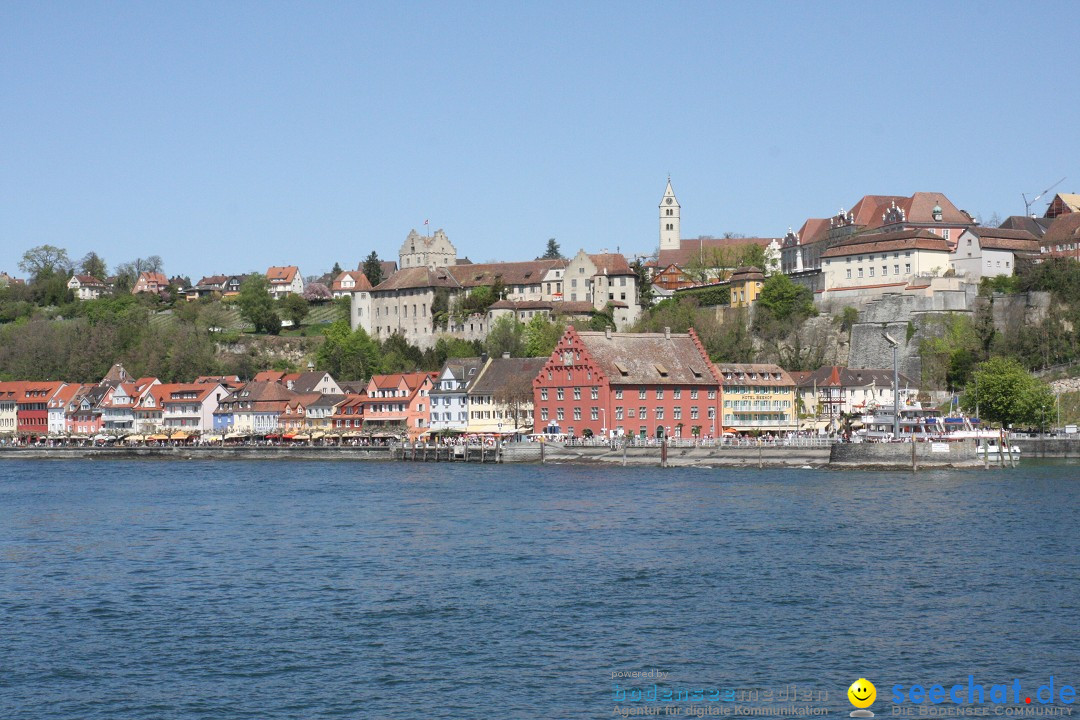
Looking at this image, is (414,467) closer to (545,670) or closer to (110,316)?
(545,670)

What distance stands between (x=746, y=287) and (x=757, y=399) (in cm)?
2283

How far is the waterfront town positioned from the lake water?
1050 inches

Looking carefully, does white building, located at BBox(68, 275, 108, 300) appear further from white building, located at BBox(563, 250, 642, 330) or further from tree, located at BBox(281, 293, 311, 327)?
white building, located at BBox(563, 250, 642, 330)

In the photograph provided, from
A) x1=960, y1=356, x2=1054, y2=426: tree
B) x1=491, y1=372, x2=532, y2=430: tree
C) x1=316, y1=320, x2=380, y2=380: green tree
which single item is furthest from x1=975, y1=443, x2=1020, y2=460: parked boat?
x1=316, y1=320, x2=380, y2=380: green tree

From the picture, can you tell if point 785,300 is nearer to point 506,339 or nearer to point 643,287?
point 506,339

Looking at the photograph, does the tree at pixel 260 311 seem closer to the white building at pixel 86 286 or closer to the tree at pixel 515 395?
the white building at pixel 86 286

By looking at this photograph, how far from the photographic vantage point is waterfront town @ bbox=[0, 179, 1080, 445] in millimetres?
83625

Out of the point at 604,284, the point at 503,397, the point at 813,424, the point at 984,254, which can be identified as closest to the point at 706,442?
the point at 813,424

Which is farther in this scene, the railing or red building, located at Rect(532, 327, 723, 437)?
red building, located at Rect(532, 327, 723, 437)

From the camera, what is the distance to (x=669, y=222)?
18038 centimetres

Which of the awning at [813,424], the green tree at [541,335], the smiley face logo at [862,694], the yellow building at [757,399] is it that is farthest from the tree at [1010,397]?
the smiley face logo at [862,694]

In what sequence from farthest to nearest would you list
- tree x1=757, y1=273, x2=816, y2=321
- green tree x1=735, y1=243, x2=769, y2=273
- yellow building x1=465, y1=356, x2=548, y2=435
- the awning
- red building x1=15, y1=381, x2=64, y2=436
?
green tree x1=735, y1=243, x2=769, y2=273 < red building x1=15, y1=381, x2=64, y2=436 < tree x1=757, y1=273, x2=816, y2=321 < yellow building x1=465, y1=356, x2=548, y2=435 < the awning

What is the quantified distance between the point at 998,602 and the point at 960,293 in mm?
69657

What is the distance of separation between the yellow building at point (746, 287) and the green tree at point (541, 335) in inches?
564
